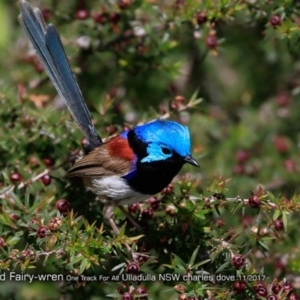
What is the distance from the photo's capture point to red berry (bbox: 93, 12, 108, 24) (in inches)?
195

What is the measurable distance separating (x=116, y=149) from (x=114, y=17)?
1.11m

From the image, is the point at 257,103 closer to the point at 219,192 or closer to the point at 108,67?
the point at 108,67

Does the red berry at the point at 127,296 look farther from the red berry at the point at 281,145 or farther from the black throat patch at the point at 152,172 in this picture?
the red berry at the point at 281,145

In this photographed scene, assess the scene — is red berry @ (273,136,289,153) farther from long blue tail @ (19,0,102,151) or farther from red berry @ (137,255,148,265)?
red berry @ (137,255,148,265)

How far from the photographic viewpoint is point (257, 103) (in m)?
6.46

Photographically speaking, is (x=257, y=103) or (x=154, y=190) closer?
(x=154, y=190)

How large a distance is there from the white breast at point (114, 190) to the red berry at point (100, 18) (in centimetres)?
127

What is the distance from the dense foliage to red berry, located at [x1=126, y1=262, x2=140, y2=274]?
0.01m

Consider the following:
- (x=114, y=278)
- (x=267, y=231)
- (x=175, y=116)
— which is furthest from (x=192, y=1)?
(x=114, y=278)

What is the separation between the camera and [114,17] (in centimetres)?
496

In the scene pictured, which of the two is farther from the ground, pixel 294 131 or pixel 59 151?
pixel 59 151

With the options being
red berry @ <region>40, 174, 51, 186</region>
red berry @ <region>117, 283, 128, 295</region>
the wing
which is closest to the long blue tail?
the wing

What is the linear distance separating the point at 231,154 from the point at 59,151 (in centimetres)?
177

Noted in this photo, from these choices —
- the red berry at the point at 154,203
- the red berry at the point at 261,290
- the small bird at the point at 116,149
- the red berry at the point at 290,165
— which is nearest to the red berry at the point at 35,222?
the small bird at the point at 116,149
